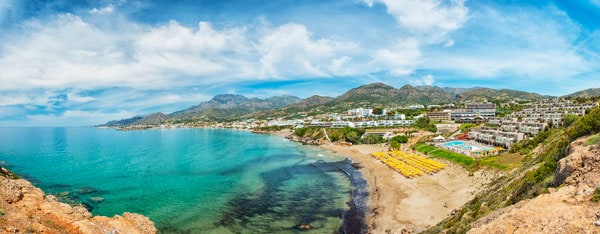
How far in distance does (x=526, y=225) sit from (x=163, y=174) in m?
53.6

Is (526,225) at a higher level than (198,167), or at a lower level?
higher

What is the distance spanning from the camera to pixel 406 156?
5691cm

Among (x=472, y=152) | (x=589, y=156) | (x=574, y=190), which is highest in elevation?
(x=589, y=156)

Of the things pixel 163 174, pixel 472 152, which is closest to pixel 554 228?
pixel 472 152

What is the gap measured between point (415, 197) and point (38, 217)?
32764 mm

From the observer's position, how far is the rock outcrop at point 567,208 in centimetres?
917

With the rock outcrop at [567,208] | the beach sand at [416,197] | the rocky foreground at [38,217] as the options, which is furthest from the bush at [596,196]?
the rocky foreground at [38,217]

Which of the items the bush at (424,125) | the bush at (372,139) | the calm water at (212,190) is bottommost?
the calm water at (212,190)

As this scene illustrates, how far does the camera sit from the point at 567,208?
32.9 ft

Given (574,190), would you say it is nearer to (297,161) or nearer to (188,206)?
(188,206)

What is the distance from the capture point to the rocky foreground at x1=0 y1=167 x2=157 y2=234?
393 inches

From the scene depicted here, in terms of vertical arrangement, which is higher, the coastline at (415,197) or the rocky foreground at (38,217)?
the rocky foreground at (38,217)

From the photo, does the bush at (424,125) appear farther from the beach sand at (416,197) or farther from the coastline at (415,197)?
the beach sand at (416,197)

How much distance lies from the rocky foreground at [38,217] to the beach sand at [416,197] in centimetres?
2013
